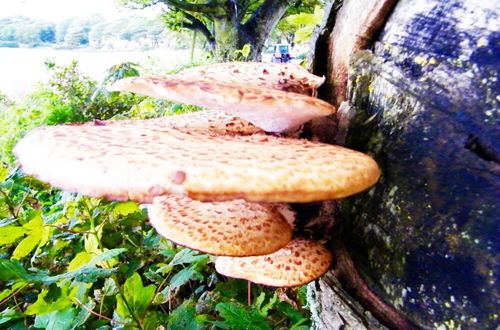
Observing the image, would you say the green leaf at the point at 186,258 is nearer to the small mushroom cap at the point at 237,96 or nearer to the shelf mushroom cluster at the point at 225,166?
the shelf mushroom cluster at the point at 225,166

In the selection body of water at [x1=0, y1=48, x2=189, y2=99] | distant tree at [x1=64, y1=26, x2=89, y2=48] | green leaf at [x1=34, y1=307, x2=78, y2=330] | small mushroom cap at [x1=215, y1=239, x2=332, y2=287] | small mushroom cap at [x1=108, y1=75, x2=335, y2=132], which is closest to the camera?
small mushroom cap at [x1=108, y1=75, x2=335, y2=132]

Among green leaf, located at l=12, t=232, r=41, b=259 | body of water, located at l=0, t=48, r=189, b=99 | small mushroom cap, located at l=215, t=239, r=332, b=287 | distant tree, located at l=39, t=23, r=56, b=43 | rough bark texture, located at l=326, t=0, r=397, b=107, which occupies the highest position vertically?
rough bark texture, located at l=326, t=0, r=397, b=107

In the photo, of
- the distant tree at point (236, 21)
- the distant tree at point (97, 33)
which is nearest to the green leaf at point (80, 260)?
the distant tree at point (236, 21)

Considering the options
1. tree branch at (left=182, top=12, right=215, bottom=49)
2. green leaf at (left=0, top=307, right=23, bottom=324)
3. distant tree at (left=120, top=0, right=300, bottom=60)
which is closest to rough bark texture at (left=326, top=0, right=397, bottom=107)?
green leaf at (left=0, top=307, right=23, bottom=324)

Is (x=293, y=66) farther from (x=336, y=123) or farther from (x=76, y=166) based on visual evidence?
(x=76, y=166)

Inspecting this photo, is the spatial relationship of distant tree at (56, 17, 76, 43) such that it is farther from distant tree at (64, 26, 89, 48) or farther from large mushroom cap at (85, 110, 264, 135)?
large mushroom cap at (85, 110, 264, 135)

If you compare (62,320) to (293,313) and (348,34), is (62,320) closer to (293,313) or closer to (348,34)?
(293,313)
